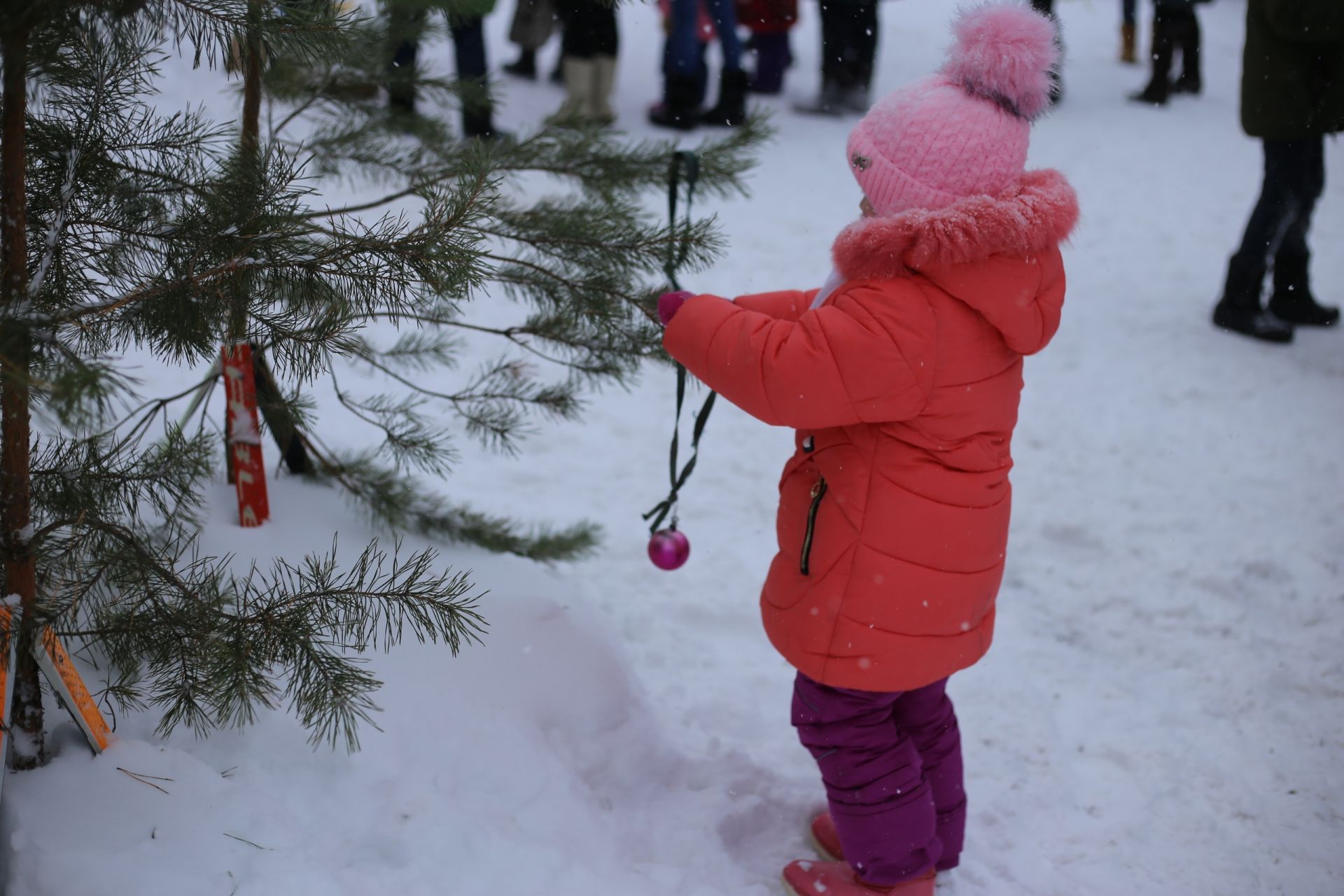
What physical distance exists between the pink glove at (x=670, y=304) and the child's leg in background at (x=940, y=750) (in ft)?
2.87

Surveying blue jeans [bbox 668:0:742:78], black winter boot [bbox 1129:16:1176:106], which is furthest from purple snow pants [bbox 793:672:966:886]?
black winter boot [bbox 1129:16:1176:106]

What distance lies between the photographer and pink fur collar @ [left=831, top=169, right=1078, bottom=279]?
1690 mm

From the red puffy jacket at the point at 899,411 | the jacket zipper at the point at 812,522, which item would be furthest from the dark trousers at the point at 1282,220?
the jacket zipper at the point at 812,522

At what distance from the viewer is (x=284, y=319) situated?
150 centimetres

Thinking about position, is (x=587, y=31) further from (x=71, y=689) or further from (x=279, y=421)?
(x=71, y=689)

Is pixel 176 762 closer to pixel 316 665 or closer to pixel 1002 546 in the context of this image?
pixel 316 665

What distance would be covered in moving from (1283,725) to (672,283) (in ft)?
6.40

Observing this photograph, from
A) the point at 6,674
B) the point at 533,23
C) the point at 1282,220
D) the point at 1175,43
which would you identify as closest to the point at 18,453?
the point at 6,674

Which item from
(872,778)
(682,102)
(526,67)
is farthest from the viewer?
(526,67)

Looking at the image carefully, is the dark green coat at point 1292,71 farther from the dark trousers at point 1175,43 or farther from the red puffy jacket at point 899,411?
the dark trousers at point 1175,43

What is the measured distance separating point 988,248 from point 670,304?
545mm

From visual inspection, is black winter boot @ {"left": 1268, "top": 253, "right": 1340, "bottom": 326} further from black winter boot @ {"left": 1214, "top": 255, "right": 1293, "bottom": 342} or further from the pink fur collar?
the pink fur collar

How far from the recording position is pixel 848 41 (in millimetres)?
8023

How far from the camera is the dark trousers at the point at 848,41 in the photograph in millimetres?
7820
